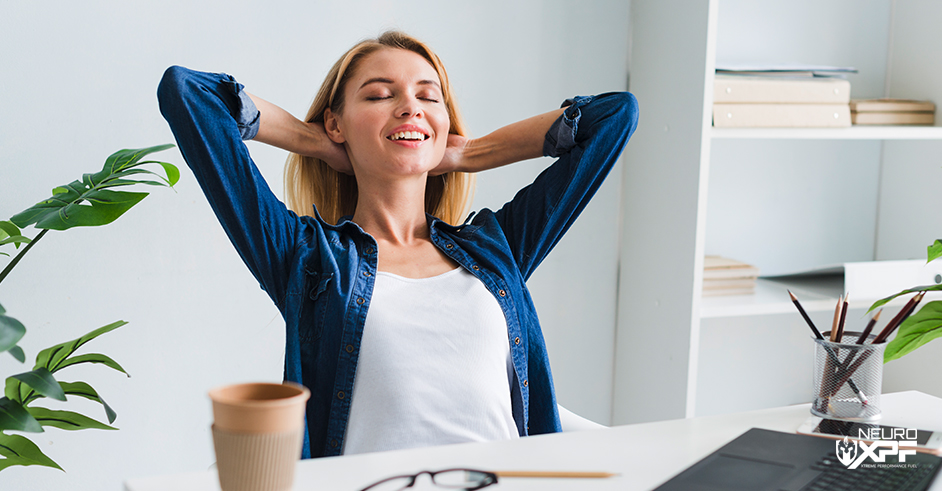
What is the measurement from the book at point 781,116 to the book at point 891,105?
0.31 feet

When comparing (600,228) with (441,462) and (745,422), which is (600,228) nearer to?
(745,422)

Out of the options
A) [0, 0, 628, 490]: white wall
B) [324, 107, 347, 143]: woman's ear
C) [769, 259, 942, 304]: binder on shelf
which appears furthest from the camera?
[769, 259, 942, 304]: binder on shelf

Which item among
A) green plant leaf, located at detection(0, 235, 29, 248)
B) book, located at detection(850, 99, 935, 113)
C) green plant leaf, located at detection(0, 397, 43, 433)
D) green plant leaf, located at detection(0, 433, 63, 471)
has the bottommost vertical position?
green plant leaf, located at detection(0, 433, 63, 471)

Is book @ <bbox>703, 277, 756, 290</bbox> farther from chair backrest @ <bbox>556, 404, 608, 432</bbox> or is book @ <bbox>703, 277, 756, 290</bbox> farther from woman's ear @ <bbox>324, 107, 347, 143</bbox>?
woman's ear @ <bbox>324, 107, 347, 143</bbox>

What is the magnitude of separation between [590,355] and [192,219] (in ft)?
3.79

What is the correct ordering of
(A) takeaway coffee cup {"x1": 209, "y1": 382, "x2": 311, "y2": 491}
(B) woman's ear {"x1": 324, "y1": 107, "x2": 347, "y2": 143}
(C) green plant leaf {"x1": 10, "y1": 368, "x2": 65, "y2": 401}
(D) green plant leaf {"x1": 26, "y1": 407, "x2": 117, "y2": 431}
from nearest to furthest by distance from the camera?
(A) takeaway coffee cup {"x1": 209, "y1": 382, "x2": 311, "y2": 491} → (C) green plant leaf {"x1": 10, "y1": 368, "x2": 65, "y2": 401} → (D) green plant leaf {"x1": 26, "y1": 407, "x2": 117, "y2": 431} → (B) woman's ear {"x1": 324, "y1": 107, "x2": 347, "y2": 143}

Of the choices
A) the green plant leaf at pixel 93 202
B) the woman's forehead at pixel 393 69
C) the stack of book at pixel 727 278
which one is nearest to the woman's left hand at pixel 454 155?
the woman's forehead at pixel 393 69

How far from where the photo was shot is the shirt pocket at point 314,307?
120 cm

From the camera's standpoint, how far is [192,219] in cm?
183

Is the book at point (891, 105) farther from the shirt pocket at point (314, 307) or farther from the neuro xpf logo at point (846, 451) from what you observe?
the shirt pocket at point (314, 307)

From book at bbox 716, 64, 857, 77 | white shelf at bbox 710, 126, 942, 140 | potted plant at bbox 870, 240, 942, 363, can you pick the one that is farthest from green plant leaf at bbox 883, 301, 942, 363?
book at bbox 716, 64, 857, 77

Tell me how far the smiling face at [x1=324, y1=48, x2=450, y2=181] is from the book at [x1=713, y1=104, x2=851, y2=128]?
2.73ft

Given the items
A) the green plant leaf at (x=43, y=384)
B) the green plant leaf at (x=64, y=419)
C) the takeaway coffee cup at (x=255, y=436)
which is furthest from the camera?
the green plant leaf at (x=64, y=419)

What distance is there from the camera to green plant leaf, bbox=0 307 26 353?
86 centimetres
